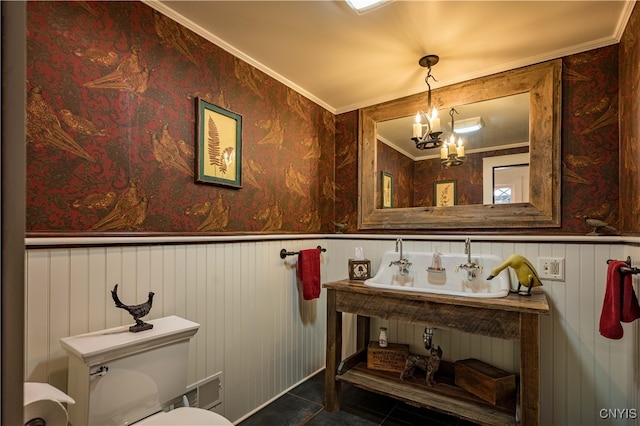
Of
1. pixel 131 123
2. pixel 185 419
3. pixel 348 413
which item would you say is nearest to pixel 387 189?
pixel 348 413

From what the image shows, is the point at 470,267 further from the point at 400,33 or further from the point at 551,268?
the point at 400,33

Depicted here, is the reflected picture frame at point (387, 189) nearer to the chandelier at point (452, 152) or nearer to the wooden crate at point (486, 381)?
the chandelier at point (452, 152)

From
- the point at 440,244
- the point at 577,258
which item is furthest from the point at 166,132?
the point at 577,258

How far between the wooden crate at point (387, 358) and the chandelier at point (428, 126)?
4.65 ft

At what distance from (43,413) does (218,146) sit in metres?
1.30

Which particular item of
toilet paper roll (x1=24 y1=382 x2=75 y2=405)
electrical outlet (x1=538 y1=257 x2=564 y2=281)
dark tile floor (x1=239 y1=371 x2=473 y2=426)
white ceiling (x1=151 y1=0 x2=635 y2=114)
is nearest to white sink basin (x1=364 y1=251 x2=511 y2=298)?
electrical outlet (x1=538 y1=257 x2=564 y2=281)

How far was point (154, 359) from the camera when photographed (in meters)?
1.19

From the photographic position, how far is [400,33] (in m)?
1.65

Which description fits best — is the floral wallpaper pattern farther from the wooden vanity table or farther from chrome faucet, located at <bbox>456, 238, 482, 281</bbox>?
the wooden vanity table

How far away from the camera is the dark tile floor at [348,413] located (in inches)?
71.5

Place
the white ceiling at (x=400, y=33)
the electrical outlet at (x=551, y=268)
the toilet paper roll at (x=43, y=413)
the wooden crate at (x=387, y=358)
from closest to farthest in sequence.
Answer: the toilet paper roll at (x=43, y=413), the white ceiling at (x=400, y=33), the electrical outlet at (x=551, y=268), the wooden crate at (x=387, y=358)

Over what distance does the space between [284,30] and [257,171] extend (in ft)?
2.65

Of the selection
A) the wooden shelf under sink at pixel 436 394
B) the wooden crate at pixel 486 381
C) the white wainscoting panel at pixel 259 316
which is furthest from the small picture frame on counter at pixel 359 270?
the wooden crate at pixel 486 381

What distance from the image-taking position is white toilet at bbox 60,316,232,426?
1036 mm
